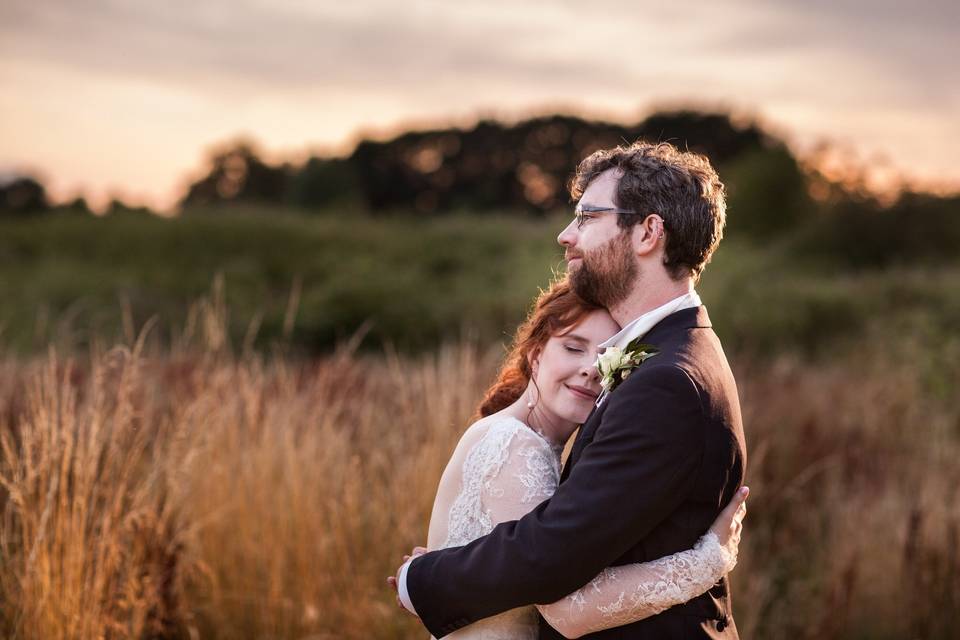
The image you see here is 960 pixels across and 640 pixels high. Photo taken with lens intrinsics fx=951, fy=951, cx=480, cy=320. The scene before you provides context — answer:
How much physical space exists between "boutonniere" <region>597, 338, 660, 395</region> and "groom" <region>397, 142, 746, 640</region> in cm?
4

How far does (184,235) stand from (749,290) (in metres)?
15.1

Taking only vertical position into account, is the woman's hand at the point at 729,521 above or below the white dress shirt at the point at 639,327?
below

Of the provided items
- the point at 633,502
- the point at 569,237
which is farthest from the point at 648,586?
the point at 569,237

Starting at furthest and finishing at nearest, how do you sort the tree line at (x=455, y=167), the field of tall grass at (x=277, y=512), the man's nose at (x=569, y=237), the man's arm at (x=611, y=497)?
the tree line at (x=455, y=167) < the field of tall grass at (x=277, y=512) < the man's nose at (x=569, y=237) < the man's arm at (x=611, y=497)

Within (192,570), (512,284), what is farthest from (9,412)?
(512,284)

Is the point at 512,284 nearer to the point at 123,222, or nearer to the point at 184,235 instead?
the point at 184,235

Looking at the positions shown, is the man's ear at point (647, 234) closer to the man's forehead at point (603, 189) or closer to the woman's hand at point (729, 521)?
the man's forehead at point (603, 189)

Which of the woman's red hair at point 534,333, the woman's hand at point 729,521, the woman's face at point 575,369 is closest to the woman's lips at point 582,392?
the woman's face at point 575,369

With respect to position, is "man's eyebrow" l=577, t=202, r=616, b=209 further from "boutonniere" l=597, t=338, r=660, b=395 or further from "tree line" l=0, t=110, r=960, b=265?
"tree line" l=0, t=110, r=960, b=265

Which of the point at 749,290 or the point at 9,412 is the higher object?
the point at 9,412

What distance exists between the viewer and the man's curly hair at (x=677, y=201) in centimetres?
265

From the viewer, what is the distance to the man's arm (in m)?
2.33

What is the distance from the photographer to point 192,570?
4.69 m

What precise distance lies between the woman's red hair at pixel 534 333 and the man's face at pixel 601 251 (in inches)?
3.6
